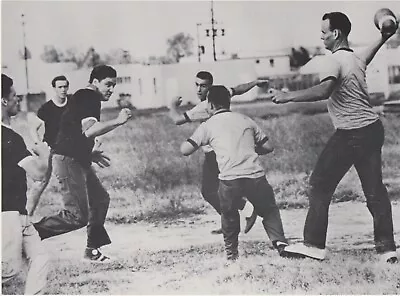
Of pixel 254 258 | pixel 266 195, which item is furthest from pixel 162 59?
pixel 254 258

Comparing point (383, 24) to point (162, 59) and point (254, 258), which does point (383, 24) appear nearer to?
point (162, 59)

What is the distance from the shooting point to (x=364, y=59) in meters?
2.37

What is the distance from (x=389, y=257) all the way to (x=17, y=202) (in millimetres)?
1599

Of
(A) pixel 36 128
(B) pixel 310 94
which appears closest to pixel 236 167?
(B) pixel 310 94

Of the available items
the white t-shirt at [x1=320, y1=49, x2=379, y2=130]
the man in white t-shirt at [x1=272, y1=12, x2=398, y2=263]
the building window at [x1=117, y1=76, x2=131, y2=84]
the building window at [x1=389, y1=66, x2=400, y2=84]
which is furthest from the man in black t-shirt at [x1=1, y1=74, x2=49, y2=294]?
the building window at [x1=389, y1=66, x2=400, y2=84]

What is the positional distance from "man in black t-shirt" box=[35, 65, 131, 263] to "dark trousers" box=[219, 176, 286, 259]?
51cm

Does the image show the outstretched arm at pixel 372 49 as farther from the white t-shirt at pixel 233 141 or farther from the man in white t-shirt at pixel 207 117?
the white t-shirt at pixel 233 141

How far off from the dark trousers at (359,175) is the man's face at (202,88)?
0.56 meters

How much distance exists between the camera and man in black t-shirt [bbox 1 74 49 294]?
2.42 meters

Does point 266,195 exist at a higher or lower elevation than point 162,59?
lower

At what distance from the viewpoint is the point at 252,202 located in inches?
93.7

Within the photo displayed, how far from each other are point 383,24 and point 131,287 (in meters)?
1.56

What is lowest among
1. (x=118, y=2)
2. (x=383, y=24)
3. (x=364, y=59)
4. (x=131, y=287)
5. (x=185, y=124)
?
(x=131, y=287)

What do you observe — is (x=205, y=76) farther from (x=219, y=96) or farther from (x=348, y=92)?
(x=348, y=92)
